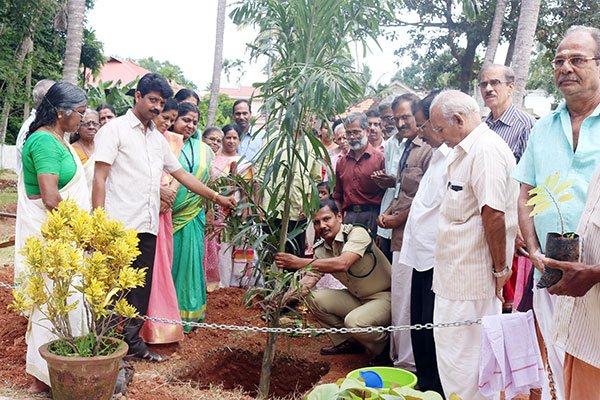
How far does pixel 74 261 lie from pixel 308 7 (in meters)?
2.00

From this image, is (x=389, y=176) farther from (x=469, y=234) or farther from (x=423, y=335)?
(x=469, y=234)

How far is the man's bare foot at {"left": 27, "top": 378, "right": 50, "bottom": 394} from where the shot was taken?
3.40 meters

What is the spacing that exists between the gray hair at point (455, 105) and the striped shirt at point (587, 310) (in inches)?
40.4

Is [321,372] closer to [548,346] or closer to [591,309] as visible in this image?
[548,346]

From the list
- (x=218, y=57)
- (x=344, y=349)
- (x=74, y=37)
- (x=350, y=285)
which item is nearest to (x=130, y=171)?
(x=350, y=285)

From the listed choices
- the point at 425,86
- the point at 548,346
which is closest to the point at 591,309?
the point at 548,346

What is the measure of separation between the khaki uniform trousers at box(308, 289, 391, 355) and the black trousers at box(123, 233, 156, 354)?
1.21 m

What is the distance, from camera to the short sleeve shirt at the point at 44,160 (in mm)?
3252

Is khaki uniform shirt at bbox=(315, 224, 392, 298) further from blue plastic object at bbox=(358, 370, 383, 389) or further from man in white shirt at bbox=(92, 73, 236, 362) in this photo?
blue plastic object at bbox=(358, 370, 383, 389)

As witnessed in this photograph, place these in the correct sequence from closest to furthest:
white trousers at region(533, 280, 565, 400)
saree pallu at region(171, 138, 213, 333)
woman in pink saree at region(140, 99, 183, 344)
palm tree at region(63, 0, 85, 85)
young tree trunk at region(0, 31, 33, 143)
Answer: white trousers at region(533, 280, 565, 400) < woman in pink saree at region(140, 99, 183, 344) < saree pallu at region(171, 138, 213, 333) < palm tree at region(63, 0, 85, 85) < young tree trunk at region(0, 31, 33, 143)

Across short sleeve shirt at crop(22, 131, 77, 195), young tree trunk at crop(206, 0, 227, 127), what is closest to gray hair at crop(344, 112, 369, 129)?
short sleeve shirt at crop(22, 131, 77, 195)

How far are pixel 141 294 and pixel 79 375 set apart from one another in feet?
4.12

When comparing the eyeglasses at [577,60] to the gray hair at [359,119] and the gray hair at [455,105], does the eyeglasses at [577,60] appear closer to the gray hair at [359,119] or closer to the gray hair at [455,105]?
the gray hair at [455,105]

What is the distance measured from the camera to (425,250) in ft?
11.9
